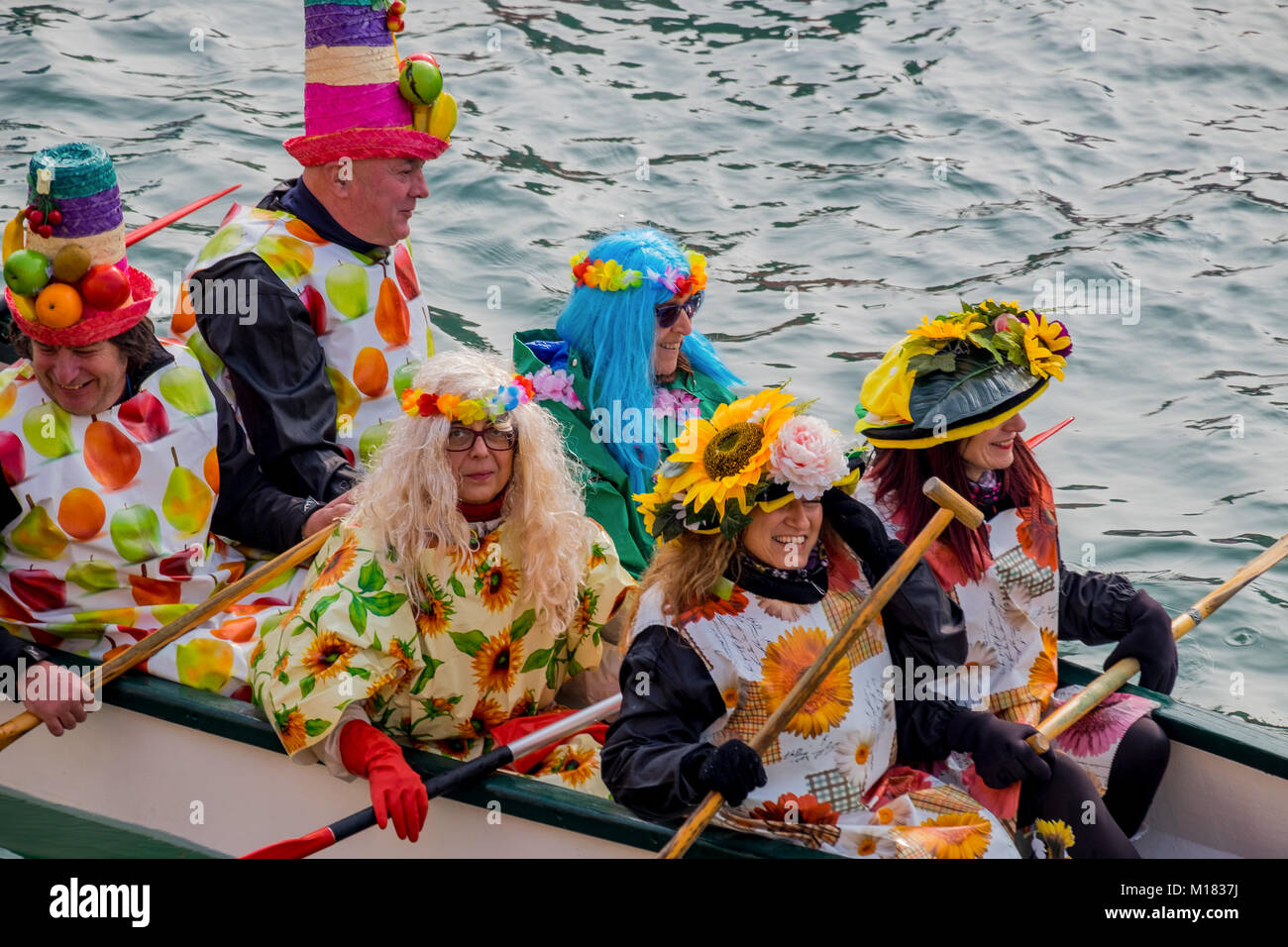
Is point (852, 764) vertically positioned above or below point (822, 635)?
below

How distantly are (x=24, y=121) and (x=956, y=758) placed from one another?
672cm

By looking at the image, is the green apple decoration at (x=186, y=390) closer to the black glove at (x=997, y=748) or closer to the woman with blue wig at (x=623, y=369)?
the woman with blue wig at (x=623, y=369)

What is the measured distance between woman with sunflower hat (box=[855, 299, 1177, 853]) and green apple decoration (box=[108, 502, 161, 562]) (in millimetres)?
1656

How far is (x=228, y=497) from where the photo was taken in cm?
427

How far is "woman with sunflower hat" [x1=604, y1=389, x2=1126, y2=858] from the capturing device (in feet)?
10.7

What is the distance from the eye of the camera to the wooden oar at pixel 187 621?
12.8 feet

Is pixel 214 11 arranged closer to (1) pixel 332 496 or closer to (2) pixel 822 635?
(1) pixel 332 496

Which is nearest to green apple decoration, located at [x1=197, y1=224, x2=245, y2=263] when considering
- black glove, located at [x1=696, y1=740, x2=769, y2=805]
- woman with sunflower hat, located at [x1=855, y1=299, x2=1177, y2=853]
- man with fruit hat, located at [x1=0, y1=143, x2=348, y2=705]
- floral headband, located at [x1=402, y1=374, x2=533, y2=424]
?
man with fruit hat, located at [x1=0, y1=143, x2=348, y2=705]

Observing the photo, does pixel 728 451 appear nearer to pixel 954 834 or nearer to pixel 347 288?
pixel 954 834

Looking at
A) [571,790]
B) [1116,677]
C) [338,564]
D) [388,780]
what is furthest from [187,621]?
[1116,677]

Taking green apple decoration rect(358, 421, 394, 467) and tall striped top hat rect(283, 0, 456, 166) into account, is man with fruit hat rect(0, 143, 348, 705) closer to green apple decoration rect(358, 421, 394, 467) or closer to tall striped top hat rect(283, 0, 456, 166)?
green apple decoration rect(358, 421, 394, 467)

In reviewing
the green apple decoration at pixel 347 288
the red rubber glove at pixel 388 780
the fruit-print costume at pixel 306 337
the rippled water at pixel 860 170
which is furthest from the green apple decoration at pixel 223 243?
the rippled water at pixel 860 170

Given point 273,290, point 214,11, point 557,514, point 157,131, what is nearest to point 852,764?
point 557,514

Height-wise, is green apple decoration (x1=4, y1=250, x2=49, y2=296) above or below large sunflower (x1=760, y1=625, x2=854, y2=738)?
above
